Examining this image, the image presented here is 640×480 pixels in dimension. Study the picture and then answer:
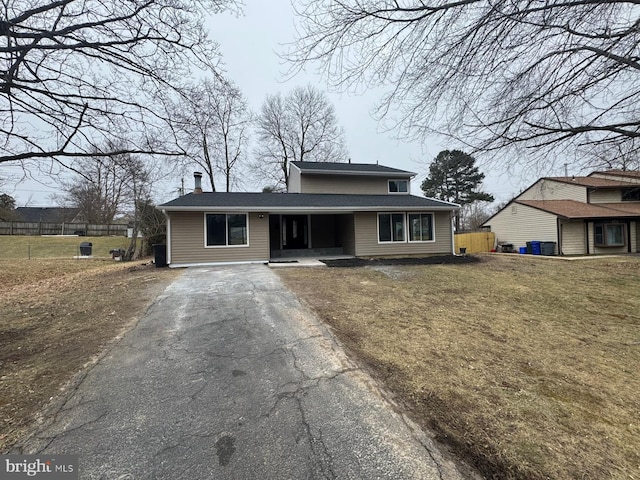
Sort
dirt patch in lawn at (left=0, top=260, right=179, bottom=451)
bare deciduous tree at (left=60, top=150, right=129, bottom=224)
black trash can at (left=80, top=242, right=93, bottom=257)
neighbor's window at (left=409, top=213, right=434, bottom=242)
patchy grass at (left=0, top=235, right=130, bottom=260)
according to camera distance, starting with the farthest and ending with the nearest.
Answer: patchy grass at (left=0, top=235, right=130, bottom=260), black trash can at (left=80, top=242, right=93, bottom=257), neighbor's window at (left=409, top=213, right=434, bottom=242), bare deciduous tree at (left=60, top=150, right=129, bottom=224), dirt patch in lawn at (left=0, top=260, right=179, bottom=451)

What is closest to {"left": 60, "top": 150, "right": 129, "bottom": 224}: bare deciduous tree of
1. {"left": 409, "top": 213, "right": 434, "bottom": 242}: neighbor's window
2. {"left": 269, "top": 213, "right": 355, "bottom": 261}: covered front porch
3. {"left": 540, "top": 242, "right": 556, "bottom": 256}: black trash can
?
{"left": 269, "top": 213, "right": 355, "bottom": 261}: covered front porch

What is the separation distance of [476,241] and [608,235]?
23.7ft

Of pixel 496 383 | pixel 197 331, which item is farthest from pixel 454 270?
pixel 197 331

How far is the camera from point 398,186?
57.0ft

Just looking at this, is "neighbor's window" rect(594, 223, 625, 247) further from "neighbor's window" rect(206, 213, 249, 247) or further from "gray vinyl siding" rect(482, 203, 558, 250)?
"neighbor's window" rect(206, 213, 249, 247)

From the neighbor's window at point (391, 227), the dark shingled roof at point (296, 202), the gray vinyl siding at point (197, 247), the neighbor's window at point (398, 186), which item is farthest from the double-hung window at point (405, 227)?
the gray vinyl siding at point (197, 247)

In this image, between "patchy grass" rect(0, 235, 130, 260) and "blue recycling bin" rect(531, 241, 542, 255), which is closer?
"blue recycling bin" rect(531, 241, 542, 255)

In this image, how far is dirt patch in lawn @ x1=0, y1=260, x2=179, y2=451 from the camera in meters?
2.70

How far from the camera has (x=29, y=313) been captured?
568 centimetres

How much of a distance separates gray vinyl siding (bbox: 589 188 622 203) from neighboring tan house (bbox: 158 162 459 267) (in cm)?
1366

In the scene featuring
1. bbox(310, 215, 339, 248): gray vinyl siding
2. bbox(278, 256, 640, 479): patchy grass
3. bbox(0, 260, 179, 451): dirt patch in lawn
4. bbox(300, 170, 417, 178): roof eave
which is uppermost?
bbox(300, 170, 417, 178): roof eave

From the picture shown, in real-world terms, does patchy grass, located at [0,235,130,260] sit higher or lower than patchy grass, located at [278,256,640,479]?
higher

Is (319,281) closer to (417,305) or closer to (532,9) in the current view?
(417,305)

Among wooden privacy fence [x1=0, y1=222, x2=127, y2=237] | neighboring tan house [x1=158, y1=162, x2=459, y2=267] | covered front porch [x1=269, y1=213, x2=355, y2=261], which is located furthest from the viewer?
wooden privacy fence [x1=0, y1=222, x2=127, y2=237]
